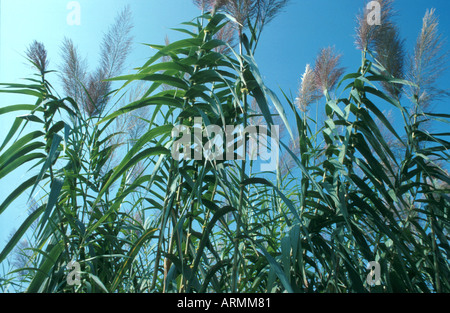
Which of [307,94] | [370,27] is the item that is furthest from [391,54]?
[307,94]

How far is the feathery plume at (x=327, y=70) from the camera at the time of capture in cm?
158

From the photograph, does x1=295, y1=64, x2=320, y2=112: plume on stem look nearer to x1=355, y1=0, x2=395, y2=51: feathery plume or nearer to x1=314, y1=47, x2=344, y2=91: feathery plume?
x1=314, y1=47, x2=344, y2=91: feathery plume

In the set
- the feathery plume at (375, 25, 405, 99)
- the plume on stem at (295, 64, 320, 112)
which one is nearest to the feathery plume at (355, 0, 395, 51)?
the feathery plume at (375, 25, 405, 99)

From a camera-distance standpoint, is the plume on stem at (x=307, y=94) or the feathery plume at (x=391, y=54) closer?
the feathery plume at (x=391, y=54)

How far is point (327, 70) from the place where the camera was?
1.59 meters

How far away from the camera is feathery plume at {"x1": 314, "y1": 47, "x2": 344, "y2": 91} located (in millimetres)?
1583

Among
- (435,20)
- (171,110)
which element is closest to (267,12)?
(171,110)

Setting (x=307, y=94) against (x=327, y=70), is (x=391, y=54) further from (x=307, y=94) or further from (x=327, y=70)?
(x=307, y=94)

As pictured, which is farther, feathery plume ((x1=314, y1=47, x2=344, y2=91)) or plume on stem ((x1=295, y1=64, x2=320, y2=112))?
plume on stem ((x1=295, y1=64, x2=320, y2=112))

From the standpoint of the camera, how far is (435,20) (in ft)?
5.58

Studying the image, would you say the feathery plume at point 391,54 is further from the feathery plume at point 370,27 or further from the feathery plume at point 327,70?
the feathery plume at point 327,70

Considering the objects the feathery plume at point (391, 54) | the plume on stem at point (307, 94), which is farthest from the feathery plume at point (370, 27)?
the plume on stem at point (307, 94)

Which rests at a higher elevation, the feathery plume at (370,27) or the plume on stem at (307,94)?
the feathery plume at (370,27)
